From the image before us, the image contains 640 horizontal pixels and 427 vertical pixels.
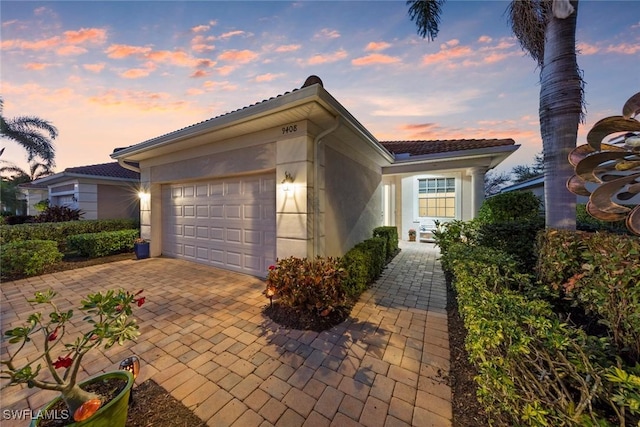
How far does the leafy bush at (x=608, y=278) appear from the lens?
178 cm

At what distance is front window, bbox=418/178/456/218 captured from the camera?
10.5 metres

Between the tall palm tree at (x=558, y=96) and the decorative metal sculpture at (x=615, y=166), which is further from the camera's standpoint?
the tall palm tree at (x=558, y=96)

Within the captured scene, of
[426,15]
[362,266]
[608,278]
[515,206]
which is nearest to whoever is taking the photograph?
[608,278]

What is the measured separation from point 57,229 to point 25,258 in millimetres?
3076

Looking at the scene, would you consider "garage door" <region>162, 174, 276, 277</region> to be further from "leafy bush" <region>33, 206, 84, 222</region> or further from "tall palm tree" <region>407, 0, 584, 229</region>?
"leafy bush" <region>33, 206, 84, 222</region>

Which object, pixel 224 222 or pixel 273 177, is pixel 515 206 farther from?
pixel 224 222

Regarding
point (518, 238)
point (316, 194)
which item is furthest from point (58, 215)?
point (518, 238)

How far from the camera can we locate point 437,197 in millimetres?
10820

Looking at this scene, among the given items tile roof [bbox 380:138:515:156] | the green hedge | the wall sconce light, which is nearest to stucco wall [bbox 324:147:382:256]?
the wall sconce light

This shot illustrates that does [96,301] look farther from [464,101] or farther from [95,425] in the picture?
[464,101]

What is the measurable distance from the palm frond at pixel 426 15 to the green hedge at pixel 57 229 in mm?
12627

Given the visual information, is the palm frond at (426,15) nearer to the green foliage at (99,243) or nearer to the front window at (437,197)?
the front window at (437,197)

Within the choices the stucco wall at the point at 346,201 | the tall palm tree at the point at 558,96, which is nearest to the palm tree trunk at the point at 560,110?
the tall palm tree at the point at 558,96

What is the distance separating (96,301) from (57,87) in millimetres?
7804
